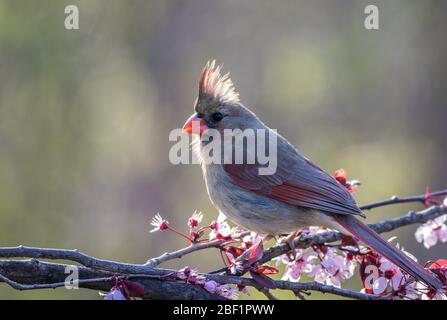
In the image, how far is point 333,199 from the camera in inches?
159

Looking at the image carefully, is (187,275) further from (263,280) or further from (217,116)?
(217,116)

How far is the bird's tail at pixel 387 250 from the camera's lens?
3.15 meters

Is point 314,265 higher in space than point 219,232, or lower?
lower

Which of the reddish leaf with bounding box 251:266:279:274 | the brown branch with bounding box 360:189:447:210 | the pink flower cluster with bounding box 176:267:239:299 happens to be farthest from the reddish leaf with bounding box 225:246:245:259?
the brown branch with bounding box 360:189:447:210

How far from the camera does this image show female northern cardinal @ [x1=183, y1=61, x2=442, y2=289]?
159 inches

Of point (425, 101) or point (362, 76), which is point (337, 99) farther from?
point (425, 101)

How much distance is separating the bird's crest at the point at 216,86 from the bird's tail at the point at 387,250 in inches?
→ 43.5

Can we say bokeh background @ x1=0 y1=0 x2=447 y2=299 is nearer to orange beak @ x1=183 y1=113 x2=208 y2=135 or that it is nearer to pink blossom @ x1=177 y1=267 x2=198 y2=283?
orange beak @ x1=183 y1=113 x2=208 y2=135

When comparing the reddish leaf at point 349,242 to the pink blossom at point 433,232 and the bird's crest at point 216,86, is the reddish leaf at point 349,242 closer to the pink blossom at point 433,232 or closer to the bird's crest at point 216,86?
the pink blossom at point 433,232

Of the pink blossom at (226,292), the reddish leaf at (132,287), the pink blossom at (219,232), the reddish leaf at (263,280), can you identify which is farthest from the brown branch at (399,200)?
the reddish leaf at (132,287)

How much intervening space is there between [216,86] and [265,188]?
2.47ft

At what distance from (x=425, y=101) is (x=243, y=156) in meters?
6.45

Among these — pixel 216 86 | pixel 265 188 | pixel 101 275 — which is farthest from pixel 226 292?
pixel 216 86

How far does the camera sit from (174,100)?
1063 centimetres
